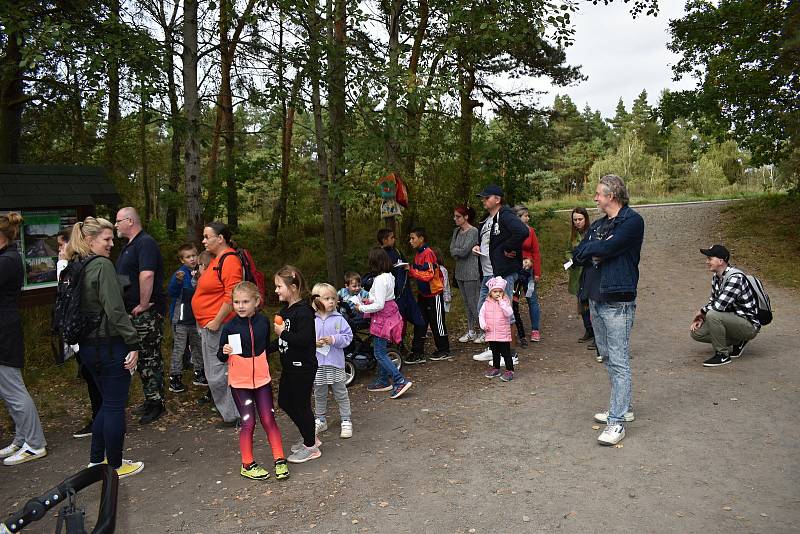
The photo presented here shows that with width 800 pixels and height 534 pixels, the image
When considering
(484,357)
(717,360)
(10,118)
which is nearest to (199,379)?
(484,357)

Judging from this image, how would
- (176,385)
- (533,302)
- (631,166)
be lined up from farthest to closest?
(631,166), (533,302), (176,385)

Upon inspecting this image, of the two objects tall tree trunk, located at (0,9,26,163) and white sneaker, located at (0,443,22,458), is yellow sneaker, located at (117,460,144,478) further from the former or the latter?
tall tree trunk, located at (0,9,26,163)

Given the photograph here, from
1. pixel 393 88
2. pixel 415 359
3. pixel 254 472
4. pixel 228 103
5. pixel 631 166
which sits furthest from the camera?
pixel 631 166

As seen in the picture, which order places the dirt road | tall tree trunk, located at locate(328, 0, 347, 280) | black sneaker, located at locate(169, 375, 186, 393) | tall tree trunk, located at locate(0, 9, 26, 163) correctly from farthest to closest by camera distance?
tall tree trunk, located at locate(0, 9, 26, 163) < tall tree trunk, located at locate(328, 0, 347, 280) < black sneaker, located at locate(169, 375, 186, 393) < the dirt road

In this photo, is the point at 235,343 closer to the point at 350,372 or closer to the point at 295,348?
the point at 295,348

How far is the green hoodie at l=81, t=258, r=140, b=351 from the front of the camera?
468cm

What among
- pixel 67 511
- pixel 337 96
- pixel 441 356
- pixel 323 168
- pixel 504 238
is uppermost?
pixel 337 96

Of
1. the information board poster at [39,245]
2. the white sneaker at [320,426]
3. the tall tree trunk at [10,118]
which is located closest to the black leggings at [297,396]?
Answer: the white sneaker at [320,426]

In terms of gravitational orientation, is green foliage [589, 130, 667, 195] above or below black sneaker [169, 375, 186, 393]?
above

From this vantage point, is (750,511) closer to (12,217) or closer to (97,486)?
(97,486)

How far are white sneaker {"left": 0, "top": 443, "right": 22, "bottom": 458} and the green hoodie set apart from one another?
1.86 meters

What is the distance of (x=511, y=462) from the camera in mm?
4836

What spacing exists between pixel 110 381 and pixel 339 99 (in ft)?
18.5

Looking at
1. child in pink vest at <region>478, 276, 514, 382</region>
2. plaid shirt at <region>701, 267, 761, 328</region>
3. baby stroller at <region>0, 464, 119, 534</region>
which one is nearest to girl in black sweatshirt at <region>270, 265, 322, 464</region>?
baby stroller at <region>0, 464, 119, 534</region>
